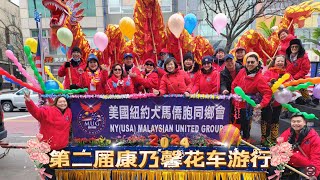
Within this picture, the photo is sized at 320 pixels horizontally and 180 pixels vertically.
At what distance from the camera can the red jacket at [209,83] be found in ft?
13.0

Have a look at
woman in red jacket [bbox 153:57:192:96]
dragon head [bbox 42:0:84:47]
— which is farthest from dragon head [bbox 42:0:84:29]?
woman in red jacket [bbox 153:57:192:96]

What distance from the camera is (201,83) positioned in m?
4.06

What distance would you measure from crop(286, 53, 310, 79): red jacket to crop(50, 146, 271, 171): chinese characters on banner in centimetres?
217

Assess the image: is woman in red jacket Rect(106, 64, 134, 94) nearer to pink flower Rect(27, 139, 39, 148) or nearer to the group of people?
the group of people

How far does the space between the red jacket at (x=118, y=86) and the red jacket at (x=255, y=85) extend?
152 cm

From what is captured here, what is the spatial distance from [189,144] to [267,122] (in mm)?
1146

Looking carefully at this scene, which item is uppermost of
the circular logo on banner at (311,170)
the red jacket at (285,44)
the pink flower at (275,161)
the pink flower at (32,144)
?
the red jacket at (285,44)

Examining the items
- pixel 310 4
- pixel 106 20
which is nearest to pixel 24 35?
pixel 106 20

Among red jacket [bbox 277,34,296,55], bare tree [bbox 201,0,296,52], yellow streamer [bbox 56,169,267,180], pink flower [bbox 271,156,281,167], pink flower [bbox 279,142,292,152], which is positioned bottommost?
yellow streamer [bbox 56,169,267,180]

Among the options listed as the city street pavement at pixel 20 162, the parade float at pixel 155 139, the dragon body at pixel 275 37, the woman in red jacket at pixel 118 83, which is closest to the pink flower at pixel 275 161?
the parade float at pixel 155 139

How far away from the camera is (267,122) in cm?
364

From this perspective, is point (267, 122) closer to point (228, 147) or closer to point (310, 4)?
point (228, 147)

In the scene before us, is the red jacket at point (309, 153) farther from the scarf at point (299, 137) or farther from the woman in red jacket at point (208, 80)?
the woman in red jacket at point (208, 80)

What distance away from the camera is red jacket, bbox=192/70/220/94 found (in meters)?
3.97
